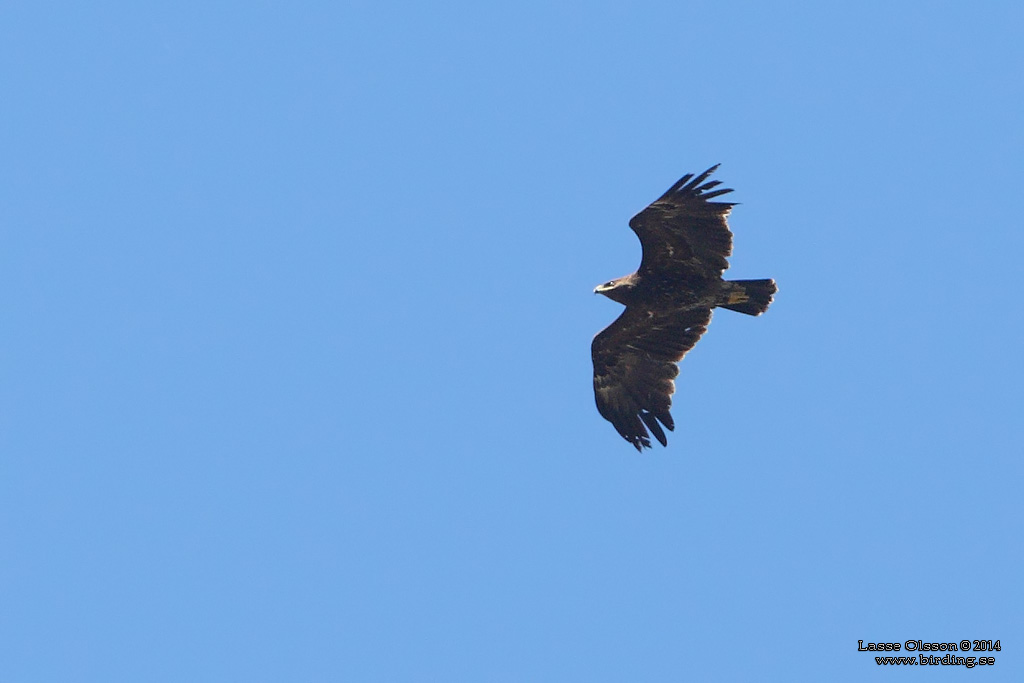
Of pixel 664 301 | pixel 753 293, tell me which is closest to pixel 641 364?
pixel 664 301

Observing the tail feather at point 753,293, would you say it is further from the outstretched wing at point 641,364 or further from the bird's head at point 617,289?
the bird's head at point 617,289

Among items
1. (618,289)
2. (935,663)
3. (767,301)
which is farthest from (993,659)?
(618,289)

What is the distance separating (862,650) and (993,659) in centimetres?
183

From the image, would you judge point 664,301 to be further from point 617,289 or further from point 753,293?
point 753,293

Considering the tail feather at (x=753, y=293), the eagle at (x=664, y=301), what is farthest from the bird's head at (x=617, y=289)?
the tail feather at (x=753, y=293)

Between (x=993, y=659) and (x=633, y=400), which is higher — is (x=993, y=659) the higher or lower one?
the lower one

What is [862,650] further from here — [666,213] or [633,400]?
[666,213]

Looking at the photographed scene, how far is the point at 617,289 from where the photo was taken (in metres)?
21.6

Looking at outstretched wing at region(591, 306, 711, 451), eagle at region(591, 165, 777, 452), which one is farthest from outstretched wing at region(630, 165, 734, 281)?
outstretched wing at region(591, 306, 711, 451)

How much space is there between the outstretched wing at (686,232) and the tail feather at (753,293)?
411 mm

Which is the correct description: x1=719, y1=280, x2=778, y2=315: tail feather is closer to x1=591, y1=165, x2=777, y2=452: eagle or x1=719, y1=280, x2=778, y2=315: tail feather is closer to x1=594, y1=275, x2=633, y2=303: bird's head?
x1=591, y1=165, x2=777, y2=452: eagle

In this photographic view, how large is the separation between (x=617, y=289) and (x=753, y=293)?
2165 mm

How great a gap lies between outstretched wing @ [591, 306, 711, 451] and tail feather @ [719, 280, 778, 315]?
81cm

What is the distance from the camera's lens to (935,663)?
63.2 feet
